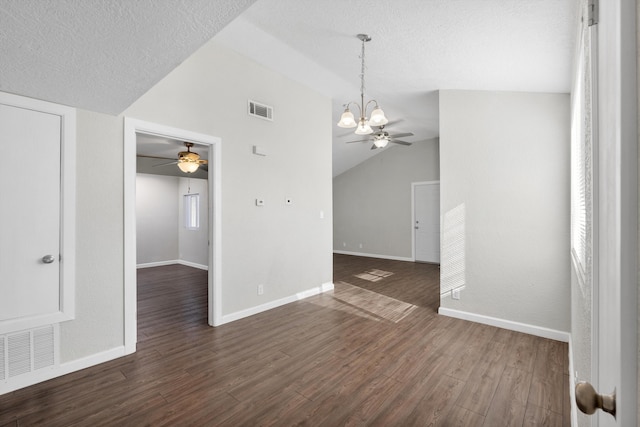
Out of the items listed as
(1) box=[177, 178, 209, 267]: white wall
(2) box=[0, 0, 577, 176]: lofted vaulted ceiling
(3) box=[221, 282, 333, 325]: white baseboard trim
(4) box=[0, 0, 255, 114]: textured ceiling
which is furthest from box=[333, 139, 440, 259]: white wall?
(4) box=[0, 0, 255, 114]: textured ceiling

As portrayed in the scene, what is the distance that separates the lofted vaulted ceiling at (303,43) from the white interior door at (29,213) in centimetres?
25

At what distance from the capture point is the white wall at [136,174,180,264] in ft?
23.9

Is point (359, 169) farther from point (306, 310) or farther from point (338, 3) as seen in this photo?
point (338, 3)

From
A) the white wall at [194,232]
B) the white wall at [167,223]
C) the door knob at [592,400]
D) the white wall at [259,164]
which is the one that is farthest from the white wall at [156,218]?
the door knob at [592,400]

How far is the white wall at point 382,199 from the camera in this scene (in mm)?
7828

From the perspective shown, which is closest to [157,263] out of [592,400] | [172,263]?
[172,263]

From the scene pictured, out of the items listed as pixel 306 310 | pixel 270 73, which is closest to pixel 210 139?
pixel 270 73

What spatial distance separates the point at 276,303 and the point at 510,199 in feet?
10.0

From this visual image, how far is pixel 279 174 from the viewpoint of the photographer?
165 inches

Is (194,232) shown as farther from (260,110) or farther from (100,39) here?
(100,39)

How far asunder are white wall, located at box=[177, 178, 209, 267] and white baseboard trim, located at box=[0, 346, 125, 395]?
178 inches

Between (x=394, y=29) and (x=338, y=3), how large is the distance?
544 millimetres

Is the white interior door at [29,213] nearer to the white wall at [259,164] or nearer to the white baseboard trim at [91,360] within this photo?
the white baseboard trim at [91,360]

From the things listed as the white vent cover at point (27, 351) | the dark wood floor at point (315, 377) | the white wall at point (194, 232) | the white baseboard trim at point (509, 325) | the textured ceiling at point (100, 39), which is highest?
the textured ceiling at point (100, 39)
